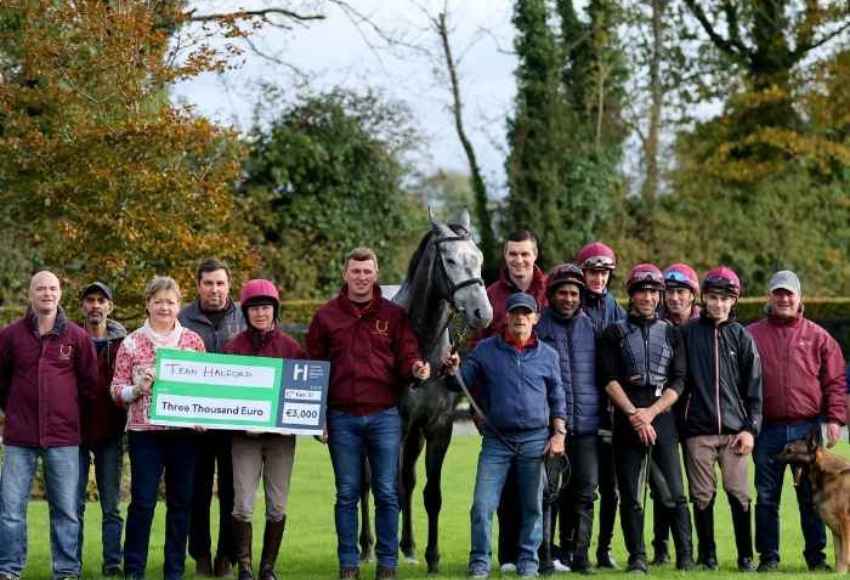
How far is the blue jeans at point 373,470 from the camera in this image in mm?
9320

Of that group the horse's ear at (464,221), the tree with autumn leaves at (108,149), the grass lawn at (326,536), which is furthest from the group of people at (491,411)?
the tree with autumn leaves at (108,149)

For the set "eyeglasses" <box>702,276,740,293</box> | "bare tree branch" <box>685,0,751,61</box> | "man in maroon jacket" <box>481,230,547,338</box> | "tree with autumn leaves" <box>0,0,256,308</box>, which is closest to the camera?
"eyeglasses" <box>702,276,740,293</box>

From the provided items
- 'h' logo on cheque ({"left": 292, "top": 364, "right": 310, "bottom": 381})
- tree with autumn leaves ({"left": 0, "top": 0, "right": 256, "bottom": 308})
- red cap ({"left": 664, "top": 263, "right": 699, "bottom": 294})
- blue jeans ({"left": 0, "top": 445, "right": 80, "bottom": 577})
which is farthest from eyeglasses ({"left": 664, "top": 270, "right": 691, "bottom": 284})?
tree with autumn leaves ({"left": 0, "top": 0, "right": 256, "bottom": 308})

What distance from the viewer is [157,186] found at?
14.7 metres

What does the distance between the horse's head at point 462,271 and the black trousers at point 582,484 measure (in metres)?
1.18

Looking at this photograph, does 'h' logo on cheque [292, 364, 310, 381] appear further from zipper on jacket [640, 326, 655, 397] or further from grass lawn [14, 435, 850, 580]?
zipper on jacket [640, 326, 655, 397]

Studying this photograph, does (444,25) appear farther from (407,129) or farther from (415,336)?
(415,336)

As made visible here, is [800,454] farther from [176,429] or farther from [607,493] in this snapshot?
[176,429]

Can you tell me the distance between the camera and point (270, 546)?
944cm

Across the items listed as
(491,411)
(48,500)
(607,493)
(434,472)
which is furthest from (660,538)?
(48,500)

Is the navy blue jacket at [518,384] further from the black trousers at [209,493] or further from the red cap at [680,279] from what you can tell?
the black trousers at [209,493]

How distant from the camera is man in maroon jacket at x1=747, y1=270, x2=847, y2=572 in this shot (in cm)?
1009

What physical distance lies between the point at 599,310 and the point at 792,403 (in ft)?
4.82

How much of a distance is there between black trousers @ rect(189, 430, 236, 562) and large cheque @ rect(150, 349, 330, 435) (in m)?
0.53
